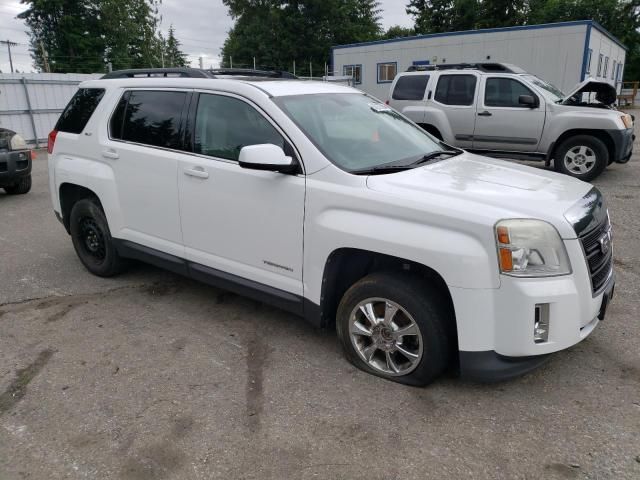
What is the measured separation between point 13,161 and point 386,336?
7718 mm

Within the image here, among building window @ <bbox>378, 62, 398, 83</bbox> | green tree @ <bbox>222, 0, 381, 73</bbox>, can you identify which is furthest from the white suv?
green tree @ <bbox>222, 0, 381, 73</bbox>

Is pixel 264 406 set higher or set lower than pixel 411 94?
lower

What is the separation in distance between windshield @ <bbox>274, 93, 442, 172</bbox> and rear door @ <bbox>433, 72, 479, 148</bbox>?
5.99 m

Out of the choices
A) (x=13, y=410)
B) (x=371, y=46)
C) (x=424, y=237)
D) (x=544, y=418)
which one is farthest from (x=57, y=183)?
(x=371, y=46)

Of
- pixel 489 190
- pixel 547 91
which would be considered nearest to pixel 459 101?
pixel 547 91

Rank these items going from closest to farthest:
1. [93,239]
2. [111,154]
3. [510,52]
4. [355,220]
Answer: [355,220], [111,154], [93,239], [510,52]

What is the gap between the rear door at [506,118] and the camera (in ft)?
29.7

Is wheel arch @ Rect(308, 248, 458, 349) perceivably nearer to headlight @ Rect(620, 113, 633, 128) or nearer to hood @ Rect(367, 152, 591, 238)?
hood @ Rect(367, 152, 591, 238)

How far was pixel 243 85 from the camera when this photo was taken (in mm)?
3580

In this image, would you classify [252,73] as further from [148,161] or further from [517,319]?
[517,319]

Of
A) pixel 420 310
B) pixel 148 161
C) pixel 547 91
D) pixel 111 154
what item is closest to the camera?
pixel 420 310

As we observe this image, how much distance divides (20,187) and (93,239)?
16.6ft

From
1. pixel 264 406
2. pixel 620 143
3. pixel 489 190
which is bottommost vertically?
pixel 264 406

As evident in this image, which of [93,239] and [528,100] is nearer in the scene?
[93,239]
